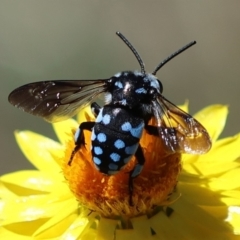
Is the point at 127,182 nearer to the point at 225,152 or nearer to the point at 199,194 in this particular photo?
the point at 199,194

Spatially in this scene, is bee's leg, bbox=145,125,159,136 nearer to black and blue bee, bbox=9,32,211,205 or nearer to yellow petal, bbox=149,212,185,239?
black and blue bee, bbox=9,32,211,205

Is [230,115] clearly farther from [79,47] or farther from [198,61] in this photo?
[79,47]

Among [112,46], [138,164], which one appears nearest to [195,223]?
[138,164]

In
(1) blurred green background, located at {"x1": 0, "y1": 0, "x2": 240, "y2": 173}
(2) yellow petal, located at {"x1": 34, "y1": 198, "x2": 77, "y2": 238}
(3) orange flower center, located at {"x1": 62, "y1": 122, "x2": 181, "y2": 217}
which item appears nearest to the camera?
(3) orange flower center, located at {"x1": 62, "y1": 122, "x2": 181, "y2": 217}

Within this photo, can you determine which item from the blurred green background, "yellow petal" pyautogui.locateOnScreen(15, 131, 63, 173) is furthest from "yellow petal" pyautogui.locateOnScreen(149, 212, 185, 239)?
the blurred green background

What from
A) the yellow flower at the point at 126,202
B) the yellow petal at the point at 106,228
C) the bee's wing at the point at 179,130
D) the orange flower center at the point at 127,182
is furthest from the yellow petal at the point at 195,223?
the bee's wing at the point at 179,130

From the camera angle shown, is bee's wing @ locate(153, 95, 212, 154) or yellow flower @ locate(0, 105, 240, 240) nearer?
bee's wing @ locate(153, 95, 212, 154)
